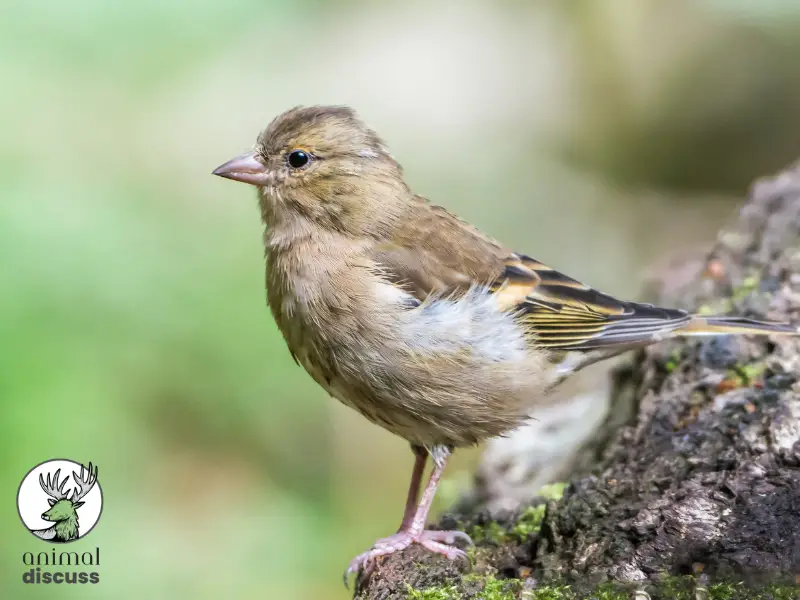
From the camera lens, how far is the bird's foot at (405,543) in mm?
3584

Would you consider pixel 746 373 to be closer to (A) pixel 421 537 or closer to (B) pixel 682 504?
(B) pixel 682 504

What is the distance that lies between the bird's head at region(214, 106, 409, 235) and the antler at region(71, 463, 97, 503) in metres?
1.86

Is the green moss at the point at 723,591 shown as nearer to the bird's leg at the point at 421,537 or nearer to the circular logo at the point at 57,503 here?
Result: the bird's leg at the point at 421,537

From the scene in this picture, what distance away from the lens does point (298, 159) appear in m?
3.98

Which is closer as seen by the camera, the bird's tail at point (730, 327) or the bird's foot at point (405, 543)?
the bird's foot at point (405, 543)

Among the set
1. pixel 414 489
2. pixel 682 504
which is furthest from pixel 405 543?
pixel 682 504

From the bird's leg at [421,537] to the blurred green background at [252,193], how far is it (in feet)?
5.33

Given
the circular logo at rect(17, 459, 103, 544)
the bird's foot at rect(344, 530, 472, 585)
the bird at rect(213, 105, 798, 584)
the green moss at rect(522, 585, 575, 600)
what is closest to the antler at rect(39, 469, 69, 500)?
the circular logo at rect(17, 459, 103, 544)

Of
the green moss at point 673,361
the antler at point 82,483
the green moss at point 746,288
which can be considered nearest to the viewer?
the green moss at point 673,361

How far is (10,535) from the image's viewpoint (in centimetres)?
475

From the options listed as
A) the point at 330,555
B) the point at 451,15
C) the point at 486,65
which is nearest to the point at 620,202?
the point at 486,65

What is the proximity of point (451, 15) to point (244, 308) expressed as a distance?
6.04m

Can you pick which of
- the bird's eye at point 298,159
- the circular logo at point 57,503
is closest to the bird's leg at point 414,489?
the bird's eye at point 298,159

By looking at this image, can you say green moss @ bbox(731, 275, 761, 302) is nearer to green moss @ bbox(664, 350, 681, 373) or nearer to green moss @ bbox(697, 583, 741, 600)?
green moss @ bbox(664, 350, 681, 373)
